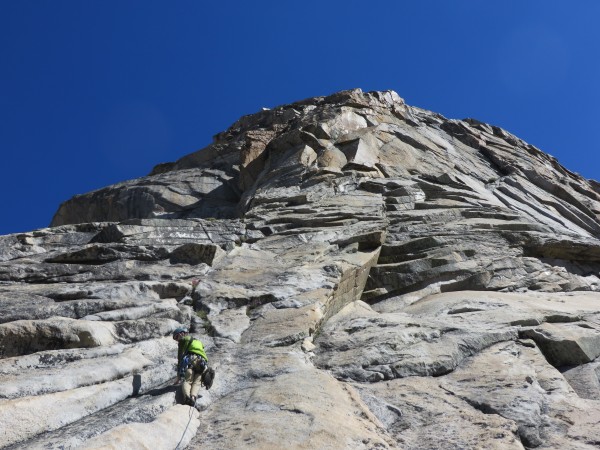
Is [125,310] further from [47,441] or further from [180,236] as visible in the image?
[180,236]

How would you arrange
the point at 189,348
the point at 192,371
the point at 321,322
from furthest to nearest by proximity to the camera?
the point at 321,322 → the point at 189,348 → the point at 192,371

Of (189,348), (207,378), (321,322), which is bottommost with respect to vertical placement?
(207,378)

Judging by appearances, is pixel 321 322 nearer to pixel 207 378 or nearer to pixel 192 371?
pixel 207 378

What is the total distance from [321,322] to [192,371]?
17.8ft

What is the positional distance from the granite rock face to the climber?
28 centimetres

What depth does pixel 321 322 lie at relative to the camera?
15.8 m

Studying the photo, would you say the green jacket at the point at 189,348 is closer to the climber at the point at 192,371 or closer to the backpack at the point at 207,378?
the climber at the point at 192,371

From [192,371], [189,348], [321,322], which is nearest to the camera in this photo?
[192,371]

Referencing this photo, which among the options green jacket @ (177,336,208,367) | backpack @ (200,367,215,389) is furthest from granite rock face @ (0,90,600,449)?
green jacket @ (177,336,208,367)

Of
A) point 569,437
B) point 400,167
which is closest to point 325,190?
point 400,167

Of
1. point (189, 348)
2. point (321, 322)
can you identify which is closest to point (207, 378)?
point (189, 348)

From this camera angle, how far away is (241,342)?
46.1ft

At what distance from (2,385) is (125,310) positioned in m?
5.07

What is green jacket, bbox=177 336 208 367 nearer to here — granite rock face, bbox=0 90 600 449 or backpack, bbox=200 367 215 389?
backpack, bbox=200 367 215 389
